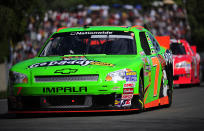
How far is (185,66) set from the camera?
20.2 metres

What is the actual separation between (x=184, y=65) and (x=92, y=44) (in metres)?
10.0

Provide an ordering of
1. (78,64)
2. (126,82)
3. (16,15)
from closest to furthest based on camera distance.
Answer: (126,82)
(78,64)
(16,15)

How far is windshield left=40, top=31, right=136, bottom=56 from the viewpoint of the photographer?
10508 mm

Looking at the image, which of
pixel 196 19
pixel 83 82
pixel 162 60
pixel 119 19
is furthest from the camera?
pixel 196 19

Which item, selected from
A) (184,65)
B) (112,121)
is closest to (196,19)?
(184,65)

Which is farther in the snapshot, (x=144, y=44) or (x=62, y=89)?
(x=144, y=44)

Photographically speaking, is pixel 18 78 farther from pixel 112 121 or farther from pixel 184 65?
pixel 184 65

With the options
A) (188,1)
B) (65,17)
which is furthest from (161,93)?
(188,1)

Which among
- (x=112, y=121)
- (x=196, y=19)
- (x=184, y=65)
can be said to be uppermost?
(x=196, y=19)

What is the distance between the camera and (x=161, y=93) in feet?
37.0

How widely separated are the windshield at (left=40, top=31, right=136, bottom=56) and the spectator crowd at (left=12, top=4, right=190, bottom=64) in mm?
Answer: 28926

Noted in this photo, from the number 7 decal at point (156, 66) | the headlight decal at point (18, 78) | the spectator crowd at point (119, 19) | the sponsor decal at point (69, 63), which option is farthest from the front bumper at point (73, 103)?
the spectator crowd at point (119, 19)

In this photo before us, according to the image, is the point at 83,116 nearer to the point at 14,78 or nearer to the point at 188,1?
the point at 14,78

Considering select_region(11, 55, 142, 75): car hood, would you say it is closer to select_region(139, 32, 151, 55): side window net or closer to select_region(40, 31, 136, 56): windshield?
select_region(40, 31, 136, 56): windshield
